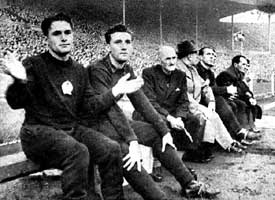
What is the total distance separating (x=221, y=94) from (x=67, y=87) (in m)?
3.29

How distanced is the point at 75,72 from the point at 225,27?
785 cm

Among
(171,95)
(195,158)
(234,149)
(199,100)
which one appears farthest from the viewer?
(234,149)

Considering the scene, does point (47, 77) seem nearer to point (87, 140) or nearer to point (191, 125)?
point (87, 140)

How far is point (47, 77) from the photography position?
314 cm

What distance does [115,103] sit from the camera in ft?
11.2

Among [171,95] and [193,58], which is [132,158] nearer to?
[171,95]

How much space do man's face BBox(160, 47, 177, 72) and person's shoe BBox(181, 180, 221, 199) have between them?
4.37 feet

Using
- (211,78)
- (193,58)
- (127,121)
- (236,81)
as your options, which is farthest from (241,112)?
(127,121)

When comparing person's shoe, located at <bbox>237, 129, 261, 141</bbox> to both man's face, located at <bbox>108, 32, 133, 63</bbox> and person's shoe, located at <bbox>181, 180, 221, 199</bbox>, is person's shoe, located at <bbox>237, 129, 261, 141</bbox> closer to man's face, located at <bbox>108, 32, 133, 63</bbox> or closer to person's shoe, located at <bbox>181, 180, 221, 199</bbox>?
person's shoe, located at <bbox>181, 180, 221, 199</bbox>

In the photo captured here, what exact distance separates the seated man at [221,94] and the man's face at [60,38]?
2.86 m

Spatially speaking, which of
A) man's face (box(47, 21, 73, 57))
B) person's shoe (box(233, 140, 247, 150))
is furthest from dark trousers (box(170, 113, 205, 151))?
man's face (box(47, 21, 73, 57))

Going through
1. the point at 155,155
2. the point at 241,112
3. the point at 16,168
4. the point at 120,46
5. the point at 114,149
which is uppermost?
the point at 120,46

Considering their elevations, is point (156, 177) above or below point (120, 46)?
below

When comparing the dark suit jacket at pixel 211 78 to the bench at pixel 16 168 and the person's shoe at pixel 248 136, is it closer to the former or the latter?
the person's shoe at pixel 248 136
